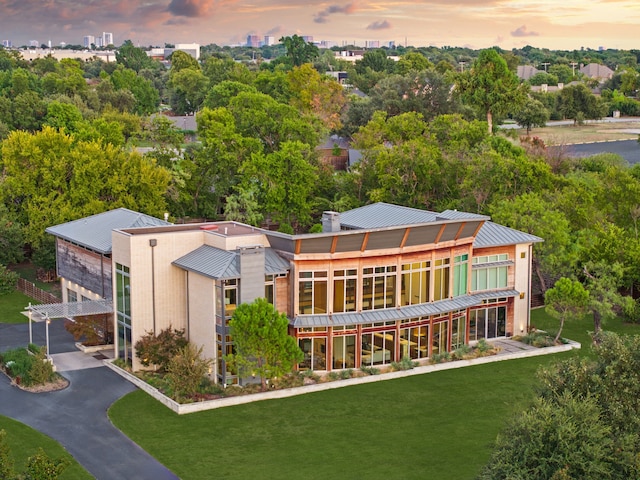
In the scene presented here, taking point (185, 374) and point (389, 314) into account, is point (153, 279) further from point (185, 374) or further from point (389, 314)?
point (389, 314)

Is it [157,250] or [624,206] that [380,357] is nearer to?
[157,250]

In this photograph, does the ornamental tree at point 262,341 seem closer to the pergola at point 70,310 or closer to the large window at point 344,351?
the large window at point 344,351

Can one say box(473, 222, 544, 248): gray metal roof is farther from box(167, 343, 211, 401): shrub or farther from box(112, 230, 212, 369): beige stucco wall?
box(167, 343, 211, 401): shrub

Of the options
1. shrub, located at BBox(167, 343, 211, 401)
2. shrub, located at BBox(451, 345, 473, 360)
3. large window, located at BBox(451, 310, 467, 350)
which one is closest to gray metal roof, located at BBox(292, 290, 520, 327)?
large window, located at BBox(451, 310, 467, 350)

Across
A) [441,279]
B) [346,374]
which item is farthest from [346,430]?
[441,279]

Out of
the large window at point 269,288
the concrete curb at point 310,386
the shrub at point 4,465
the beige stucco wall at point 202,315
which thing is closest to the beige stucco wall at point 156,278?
the beige stucco wall at point 202,315

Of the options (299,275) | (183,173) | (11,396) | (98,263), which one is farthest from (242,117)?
(11,396)
